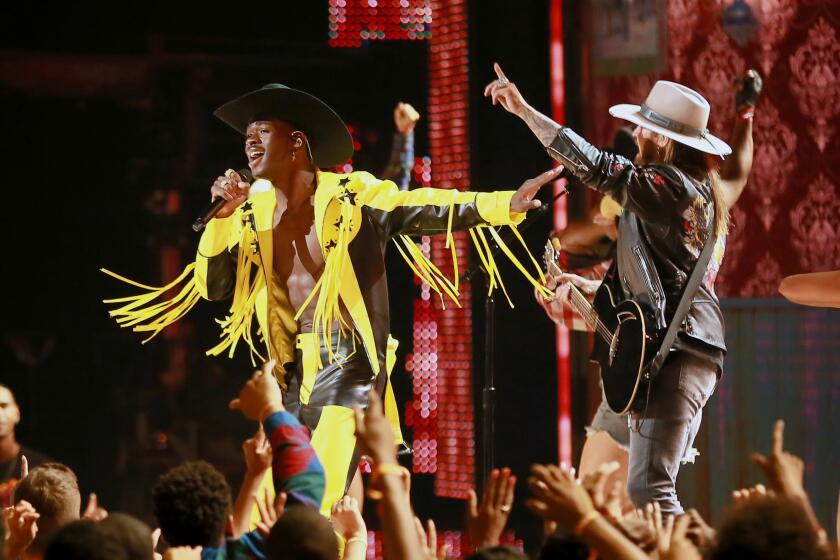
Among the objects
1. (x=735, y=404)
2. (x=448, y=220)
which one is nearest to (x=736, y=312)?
(x=735, y=404)

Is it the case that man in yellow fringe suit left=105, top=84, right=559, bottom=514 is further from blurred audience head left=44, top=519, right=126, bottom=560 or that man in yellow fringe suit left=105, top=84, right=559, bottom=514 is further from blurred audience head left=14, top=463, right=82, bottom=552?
blurred audience head left=44, top=519, right=126, bottom=560

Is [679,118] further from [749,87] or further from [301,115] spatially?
[301,115]

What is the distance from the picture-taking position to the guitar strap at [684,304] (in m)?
4.12

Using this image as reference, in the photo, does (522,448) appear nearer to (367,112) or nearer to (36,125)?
(367,112)

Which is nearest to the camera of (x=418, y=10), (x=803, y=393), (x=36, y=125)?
(x=803, y=393)

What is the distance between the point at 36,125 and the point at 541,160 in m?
3.15

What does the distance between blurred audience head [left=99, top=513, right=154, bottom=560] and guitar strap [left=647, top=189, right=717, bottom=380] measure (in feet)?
6.57

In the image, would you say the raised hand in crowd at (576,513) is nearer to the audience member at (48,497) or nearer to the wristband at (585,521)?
the wristband at (585,521)

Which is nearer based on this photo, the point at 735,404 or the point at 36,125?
the point at 735,404

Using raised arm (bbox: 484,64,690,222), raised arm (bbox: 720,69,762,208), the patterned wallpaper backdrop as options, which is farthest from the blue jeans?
the patterned wallpaper backdrop

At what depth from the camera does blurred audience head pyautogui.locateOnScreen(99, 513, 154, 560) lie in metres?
2.48

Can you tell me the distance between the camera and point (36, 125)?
7840 mm

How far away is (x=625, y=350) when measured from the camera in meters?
4.21

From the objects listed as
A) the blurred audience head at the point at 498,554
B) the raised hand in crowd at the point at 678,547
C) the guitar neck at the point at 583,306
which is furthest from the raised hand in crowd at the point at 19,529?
the guitar neck at the point at 583,306
